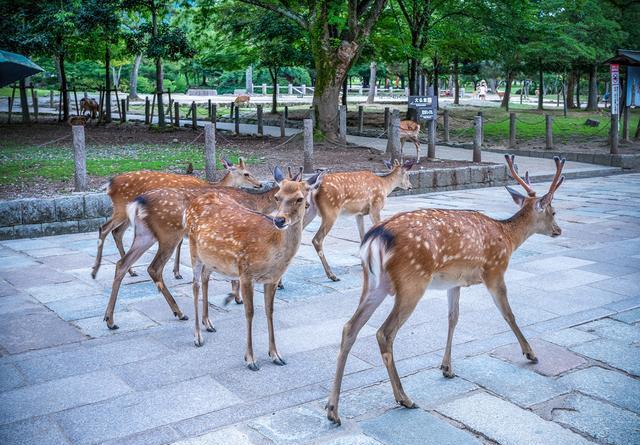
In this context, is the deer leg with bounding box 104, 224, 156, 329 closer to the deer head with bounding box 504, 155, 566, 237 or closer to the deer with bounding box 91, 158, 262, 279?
the deer with bounding box 91, 158, 262, 279

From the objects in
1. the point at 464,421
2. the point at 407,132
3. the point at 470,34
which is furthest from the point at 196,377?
the point at 470,34

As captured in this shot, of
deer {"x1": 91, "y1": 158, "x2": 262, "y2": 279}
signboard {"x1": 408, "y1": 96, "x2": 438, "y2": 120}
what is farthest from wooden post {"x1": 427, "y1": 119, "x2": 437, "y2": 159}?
deer {"x1": 91, "y1": 158, "x2": 262, "y2": 279}

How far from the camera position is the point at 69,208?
9.30 meters

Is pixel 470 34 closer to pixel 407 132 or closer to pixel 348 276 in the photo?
pixel 407 132

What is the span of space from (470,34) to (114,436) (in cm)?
2162

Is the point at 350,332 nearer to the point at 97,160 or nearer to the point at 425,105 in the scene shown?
the point at 97,160

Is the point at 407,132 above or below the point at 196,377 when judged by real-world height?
above

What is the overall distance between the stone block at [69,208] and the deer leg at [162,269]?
3.97 m

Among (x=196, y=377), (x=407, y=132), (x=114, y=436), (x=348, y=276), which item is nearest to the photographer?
(x=114, y=436)

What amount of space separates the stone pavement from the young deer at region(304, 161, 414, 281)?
449 millimetres

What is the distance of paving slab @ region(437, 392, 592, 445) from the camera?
359cm

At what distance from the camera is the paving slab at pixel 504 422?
11.8 ft

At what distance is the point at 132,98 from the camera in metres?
42.5

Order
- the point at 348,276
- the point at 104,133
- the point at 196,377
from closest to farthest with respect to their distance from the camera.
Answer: the point at 196,377, the point at 348,276, the point at 104,133
